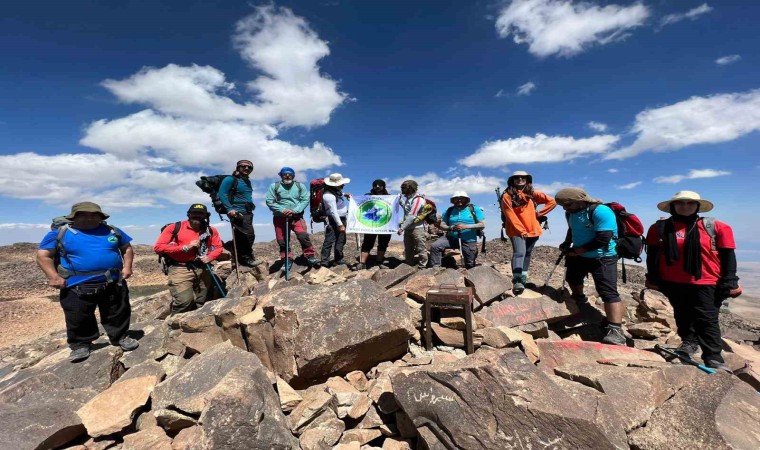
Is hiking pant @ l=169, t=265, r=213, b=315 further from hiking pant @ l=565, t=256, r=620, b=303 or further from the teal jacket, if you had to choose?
hiking pant @ l=565, t=256, r=620, b=303

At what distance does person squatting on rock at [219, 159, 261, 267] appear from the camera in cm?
982

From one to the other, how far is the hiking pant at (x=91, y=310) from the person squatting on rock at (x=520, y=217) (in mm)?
8990

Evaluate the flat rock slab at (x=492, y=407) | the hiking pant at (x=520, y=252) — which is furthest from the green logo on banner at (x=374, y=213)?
the flat rock slab at (x=492, y=407)

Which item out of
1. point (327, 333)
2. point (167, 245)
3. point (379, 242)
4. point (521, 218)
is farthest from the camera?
point (379, 242)

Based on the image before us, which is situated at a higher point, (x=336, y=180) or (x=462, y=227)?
(x=336, y=180)

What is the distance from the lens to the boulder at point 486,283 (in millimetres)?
7864

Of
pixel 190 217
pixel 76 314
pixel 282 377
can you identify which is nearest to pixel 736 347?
pixel 282 377

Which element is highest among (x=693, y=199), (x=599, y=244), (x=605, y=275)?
(x=693, y=199)

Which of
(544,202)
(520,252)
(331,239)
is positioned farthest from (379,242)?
(544,202)

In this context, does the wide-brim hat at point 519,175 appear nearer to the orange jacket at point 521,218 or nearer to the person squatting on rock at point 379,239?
the orange jacket at point 521,218

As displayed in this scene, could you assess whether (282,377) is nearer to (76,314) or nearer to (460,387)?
(460,387)

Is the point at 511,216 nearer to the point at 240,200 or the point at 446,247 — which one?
the point at 446,247

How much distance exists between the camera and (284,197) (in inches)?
404

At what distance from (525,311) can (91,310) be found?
9.05 metres
